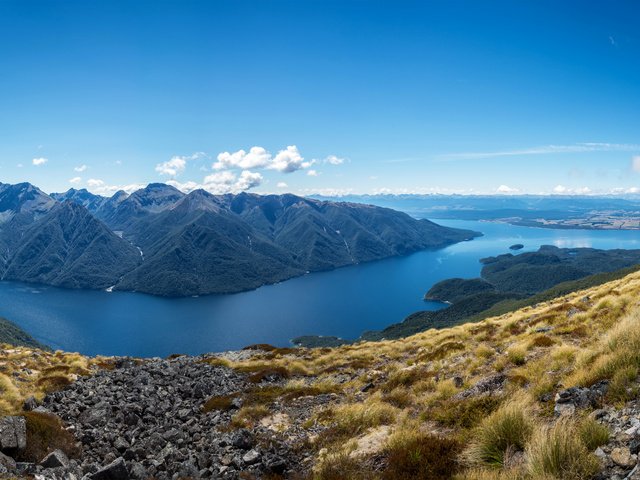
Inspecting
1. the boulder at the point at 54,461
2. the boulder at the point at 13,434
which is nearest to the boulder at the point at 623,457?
the boulder at the point at 54,461

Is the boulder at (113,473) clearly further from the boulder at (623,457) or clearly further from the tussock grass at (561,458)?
the boulder at (623,457)

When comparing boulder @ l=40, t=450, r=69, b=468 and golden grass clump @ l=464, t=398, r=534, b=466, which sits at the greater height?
golden grass clump @ l=464, t=398, r=534, b=466

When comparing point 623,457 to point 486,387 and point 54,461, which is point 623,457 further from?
point 54,461

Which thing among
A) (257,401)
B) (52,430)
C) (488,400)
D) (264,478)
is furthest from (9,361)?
(488,400)

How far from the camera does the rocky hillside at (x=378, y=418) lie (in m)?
9.01

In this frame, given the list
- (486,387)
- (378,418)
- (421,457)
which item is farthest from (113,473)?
(486,387)

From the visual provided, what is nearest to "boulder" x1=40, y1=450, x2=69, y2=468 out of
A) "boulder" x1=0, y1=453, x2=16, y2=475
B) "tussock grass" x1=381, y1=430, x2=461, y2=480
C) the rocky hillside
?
the rocky hillside

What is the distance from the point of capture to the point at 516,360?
1669cm

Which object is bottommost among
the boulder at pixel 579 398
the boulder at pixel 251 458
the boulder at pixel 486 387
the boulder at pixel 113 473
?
the boulder at pixel 251 458

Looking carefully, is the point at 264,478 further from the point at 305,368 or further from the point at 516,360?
the point at 305,368

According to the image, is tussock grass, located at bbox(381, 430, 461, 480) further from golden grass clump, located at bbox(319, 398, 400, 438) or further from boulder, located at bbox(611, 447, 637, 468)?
boulder, located at bbox(611, 447, 637, 468)

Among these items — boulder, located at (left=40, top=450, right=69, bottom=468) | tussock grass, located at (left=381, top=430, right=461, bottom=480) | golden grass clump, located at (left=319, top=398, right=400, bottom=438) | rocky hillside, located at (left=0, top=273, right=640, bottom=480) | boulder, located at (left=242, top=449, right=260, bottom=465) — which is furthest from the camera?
golden grass clump, located at (left=319, top=398, right=400, bottom=438)

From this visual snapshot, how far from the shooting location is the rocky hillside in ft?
29.6

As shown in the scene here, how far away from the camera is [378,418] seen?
14.5 metres
